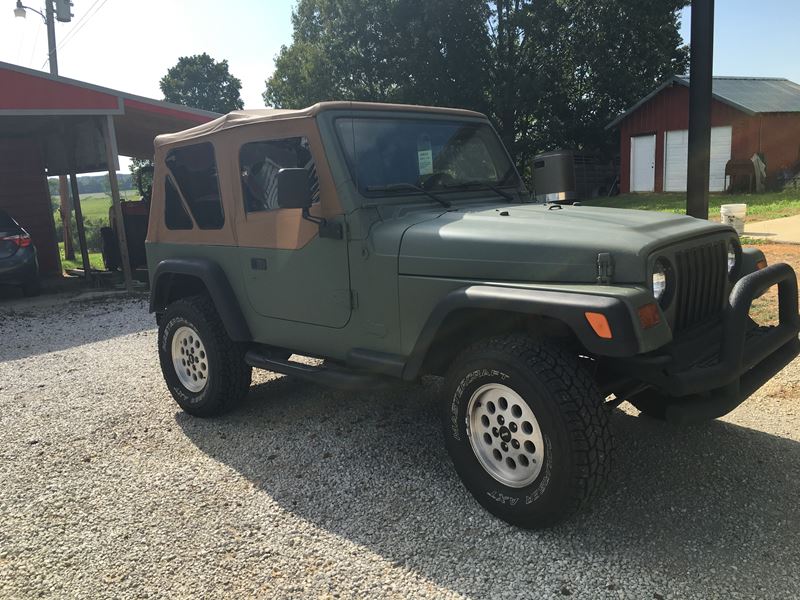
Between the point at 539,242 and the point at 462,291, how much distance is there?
400 millimetres

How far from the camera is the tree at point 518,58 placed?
26.3 metres

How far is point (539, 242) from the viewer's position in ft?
9.32

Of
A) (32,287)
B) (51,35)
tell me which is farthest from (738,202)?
(51,35)

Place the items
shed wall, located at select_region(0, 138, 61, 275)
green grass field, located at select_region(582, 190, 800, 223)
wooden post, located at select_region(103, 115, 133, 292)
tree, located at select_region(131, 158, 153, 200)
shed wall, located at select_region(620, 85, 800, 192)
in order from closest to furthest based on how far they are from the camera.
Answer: wooden post, located at select_region(103, 115, 133, 292)
tree, located at select_region(131, 158, 153, 200)
shed wall, located at select_region(0, 138, 61, 275)
green grass field, located at select_region(582, 190, 800, 223)
shed wall, located at select_region(620, 85, 800, 192)

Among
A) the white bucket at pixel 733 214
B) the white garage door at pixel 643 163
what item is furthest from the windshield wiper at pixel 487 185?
the white garage door at pixel 643 163

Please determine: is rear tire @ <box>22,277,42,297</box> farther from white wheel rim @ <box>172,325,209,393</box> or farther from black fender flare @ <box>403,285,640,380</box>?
black fender flare @ <box>403,285,640,380</box>

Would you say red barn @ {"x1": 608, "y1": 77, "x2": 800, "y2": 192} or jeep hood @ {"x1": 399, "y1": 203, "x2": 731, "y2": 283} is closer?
jeep hood @ {"x1": 399, "y1": 203, "x2": 731, "y2": 283}

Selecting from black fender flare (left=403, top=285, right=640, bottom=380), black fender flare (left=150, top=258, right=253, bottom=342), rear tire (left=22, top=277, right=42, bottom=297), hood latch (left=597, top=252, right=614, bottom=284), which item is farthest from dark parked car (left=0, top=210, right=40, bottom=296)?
hood latch (left=597, top=252, right=614, bottom=284)

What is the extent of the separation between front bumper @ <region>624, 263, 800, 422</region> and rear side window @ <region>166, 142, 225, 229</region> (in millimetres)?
2808

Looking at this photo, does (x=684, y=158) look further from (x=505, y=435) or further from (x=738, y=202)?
(x=505, y=435)

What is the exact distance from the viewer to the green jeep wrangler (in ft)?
8.78

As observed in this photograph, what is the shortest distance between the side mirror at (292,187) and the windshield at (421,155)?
0.30 metres

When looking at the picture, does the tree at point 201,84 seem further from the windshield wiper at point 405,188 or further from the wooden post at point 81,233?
the windshield wiper at point 405,188

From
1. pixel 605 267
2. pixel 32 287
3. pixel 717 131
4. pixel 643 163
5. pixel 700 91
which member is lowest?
pixel 32 287
